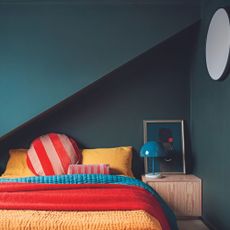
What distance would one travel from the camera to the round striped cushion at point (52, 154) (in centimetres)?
359

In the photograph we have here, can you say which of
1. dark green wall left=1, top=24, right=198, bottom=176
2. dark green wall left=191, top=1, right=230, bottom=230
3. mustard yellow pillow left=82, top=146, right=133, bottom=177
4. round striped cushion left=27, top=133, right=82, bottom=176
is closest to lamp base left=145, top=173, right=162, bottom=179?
mustard yellow pillow left=82, top=146, right=133, bottom=177

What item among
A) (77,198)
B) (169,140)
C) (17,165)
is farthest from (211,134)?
(17,165)

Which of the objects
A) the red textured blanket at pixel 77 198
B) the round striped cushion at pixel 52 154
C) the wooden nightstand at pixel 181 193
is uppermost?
the round striped cushion at pixel 52 154

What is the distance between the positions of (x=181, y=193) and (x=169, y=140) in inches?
25.9

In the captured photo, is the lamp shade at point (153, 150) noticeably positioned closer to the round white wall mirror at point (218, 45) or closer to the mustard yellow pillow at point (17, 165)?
the round white wall mirror at point (218, 45)

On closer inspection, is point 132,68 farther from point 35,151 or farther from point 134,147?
point 35,151

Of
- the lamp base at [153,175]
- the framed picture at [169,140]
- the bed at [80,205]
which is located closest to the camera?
the bed at [80,205]

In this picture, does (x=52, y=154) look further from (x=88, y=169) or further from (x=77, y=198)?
(x=77, y=198)

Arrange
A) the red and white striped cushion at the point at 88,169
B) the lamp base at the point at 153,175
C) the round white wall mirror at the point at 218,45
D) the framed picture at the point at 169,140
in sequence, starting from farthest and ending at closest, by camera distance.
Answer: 1. the framed picture at the point at 169,140
2. the lamp base at the point at 153,175
3. the red and white striped cushion at the point at 88,169
4. the round white wall mirror at the point at 218,45

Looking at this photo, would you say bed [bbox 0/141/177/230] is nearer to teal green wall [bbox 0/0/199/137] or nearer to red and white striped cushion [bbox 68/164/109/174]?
red and white striped cushion [bbox 68/164/109/174]

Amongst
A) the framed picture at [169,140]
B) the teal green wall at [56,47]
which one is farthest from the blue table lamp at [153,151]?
the teal green wall at [56,47]

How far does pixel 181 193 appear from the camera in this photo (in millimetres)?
3459

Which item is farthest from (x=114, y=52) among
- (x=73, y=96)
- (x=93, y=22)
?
(x=73, y=96)

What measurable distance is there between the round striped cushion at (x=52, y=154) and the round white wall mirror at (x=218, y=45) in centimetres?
163
